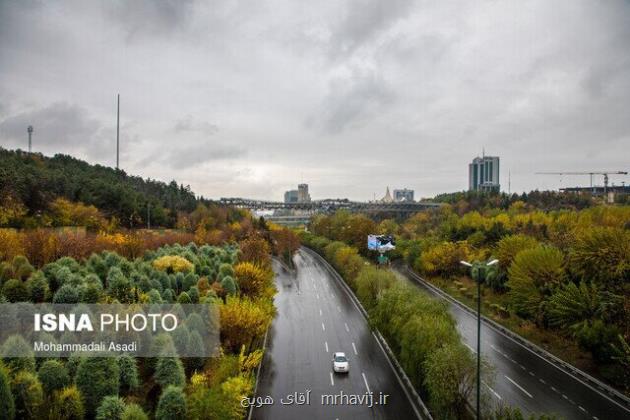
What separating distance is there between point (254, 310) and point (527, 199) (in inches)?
3592

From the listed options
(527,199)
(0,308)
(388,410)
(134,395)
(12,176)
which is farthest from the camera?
(527,199)

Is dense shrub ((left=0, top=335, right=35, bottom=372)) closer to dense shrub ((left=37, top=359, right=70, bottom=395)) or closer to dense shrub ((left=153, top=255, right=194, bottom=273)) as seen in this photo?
dense shrub ((left=37, top=359, right=70, bottom=395))

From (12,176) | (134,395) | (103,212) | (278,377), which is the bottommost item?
(278,377)

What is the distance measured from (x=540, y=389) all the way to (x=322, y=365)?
11.0 m

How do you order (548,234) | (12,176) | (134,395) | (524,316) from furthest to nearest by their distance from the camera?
(548,234), (12,176), (524,316), (134,395)

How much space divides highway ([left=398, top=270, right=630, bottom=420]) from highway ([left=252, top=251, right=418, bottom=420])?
5196 millimetres

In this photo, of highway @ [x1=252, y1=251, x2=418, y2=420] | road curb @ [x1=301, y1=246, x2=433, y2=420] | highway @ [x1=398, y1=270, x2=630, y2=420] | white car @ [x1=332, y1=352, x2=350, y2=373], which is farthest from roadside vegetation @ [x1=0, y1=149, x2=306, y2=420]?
highway @ [x1=398, y1=270, x2=630, y2=420]

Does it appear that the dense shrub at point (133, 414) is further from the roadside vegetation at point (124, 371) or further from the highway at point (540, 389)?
the highway at point (540, 389)

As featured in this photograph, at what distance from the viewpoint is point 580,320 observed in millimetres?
25203

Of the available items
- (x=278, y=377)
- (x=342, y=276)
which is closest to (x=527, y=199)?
(x=342, y=276)

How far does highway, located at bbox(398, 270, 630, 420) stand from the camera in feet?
65.9

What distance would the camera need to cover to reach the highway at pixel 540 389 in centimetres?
2008

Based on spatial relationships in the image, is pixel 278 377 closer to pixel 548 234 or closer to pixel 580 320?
pixel 580 320

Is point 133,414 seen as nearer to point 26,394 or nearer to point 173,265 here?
point 26,394
